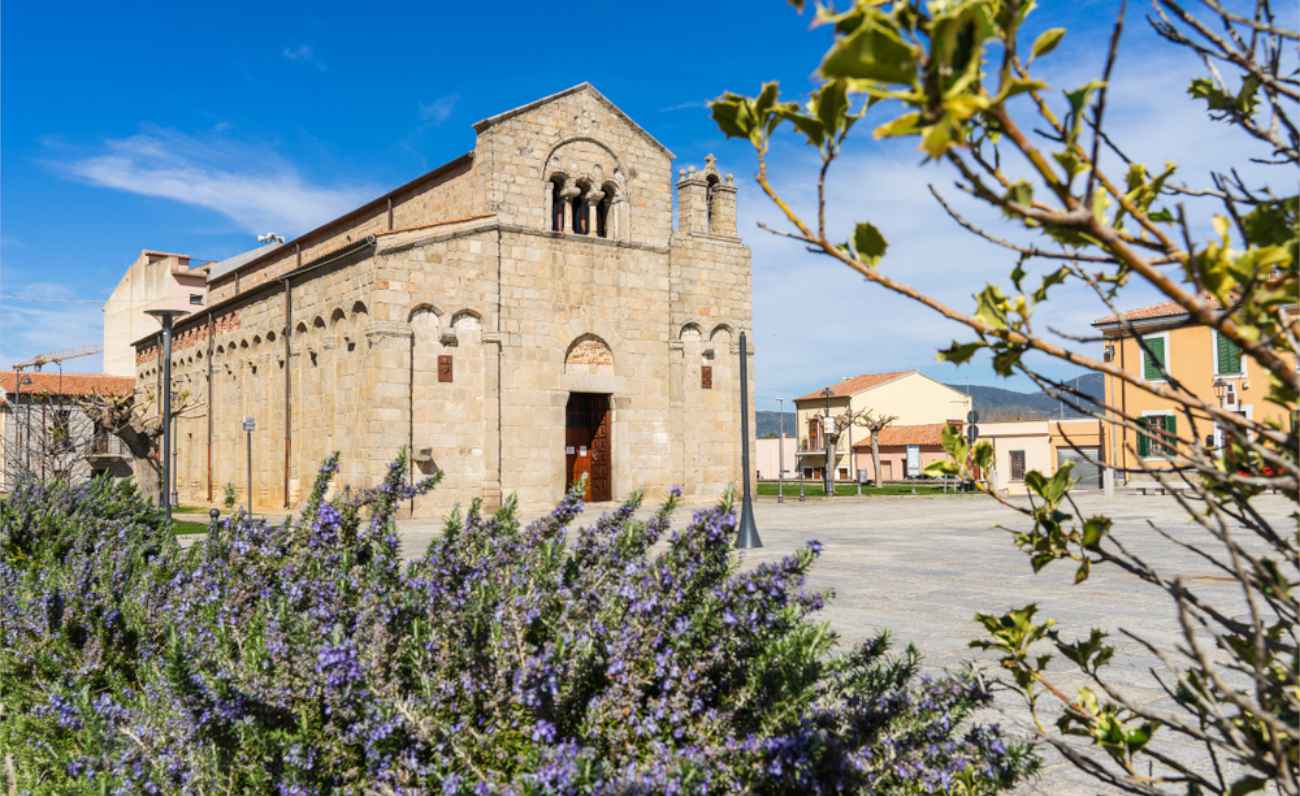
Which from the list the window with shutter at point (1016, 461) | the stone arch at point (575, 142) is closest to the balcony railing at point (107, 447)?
the stone arch at point (575, 142)

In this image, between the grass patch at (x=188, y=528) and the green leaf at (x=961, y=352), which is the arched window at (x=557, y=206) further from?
the green leaf at (x=961, y=352)

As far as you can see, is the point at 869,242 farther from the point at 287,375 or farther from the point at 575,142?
the point at 287,375

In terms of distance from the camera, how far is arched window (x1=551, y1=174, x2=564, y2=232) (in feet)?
77.6

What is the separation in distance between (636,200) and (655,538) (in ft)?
72.3

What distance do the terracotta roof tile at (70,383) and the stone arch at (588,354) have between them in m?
26.9

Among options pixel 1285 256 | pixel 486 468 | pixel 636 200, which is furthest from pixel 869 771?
pixel 636 200

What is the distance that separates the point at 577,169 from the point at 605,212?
1524 mm

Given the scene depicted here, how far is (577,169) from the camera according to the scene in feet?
77.5

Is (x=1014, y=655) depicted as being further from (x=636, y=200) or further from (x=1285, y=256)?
(x=636, y=200)

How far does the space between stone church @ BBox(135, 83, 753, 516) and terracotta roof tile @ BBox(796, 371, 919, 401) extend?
3551 centimetres

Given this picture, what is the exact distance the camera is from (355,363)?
21.4 meters

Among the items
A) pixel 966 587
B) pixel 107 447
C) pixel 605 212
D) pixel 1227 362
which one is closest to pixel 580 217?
pixel 605 212

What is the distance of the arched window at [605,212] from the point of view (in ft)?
79.7

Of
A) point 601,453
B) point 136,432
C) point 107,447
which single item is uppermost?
point 136,432
